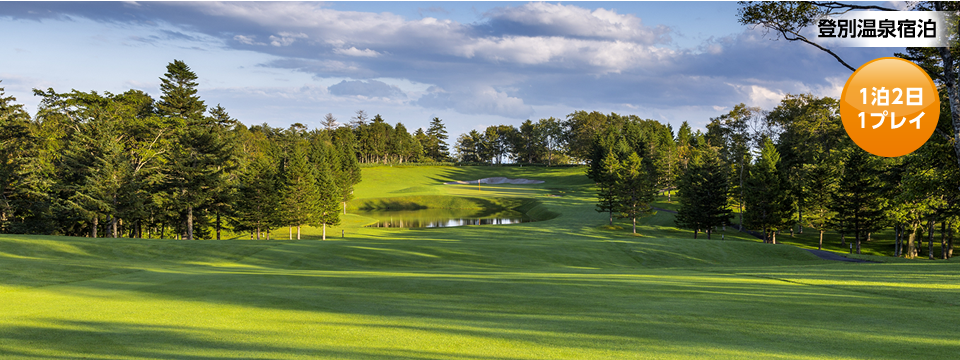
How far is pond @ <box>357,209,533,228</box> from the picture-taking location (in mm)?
66500

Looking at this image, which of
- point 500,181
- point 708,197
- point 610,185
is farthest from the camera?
point 500,181

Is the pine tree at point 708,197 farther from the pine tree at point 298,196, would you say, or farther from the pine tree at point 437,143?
the pine tree at point 437,143

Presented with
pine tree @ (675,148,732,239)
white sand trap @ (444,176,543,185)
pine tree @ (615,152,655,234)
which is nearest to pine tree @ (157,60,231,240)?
pine tree @ (615,152,655,234)

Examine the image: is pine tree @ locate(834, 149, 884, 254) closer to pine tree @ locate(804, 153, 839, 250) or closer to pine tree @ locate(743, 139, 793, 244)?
pine tree @ locate(804, 153, 839, 250)

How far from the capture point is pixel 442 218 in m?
72.8

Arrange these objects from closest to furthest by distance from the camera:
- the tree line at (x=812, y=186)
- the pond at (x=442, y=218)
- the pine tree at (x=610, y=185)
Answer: the tree line at (x=812, y=186), the pine tree at (x=610, y=185), the pond at (x=442, y=218)

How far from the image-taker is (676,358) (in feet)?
20.1

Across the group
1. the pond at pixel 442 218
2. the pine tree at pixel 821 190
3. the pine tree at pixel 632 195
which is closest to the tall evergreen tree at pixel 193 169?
the pond at pixel 442 218

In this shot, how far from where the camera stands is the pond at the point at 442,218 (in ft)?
218

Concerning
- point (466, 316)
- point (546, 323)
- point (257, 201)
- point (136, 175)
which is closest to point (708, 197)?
point (257, 201)

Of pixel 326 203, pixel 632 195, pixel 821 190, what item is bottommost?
pixel 326 203

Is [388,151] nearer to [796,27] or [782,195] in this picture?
[782,195]

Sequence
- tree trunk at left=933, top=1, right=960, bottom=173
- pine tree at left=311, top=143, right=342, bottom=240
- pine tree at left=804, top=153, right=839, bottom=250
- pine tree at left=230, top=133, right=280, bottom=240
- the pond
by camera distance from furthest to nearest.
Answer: the pond → pine tree at left=311, top=143, right=342, bottom=240 → pine tree at left=230, top=133, right=280, bottom=240 → pine tree at left=804, top=153, right=839, bottom=250 → tree trunk at left=933, top=1, right=960, bottom=173

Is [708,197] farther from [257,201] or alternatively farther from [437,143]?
[437,143]
